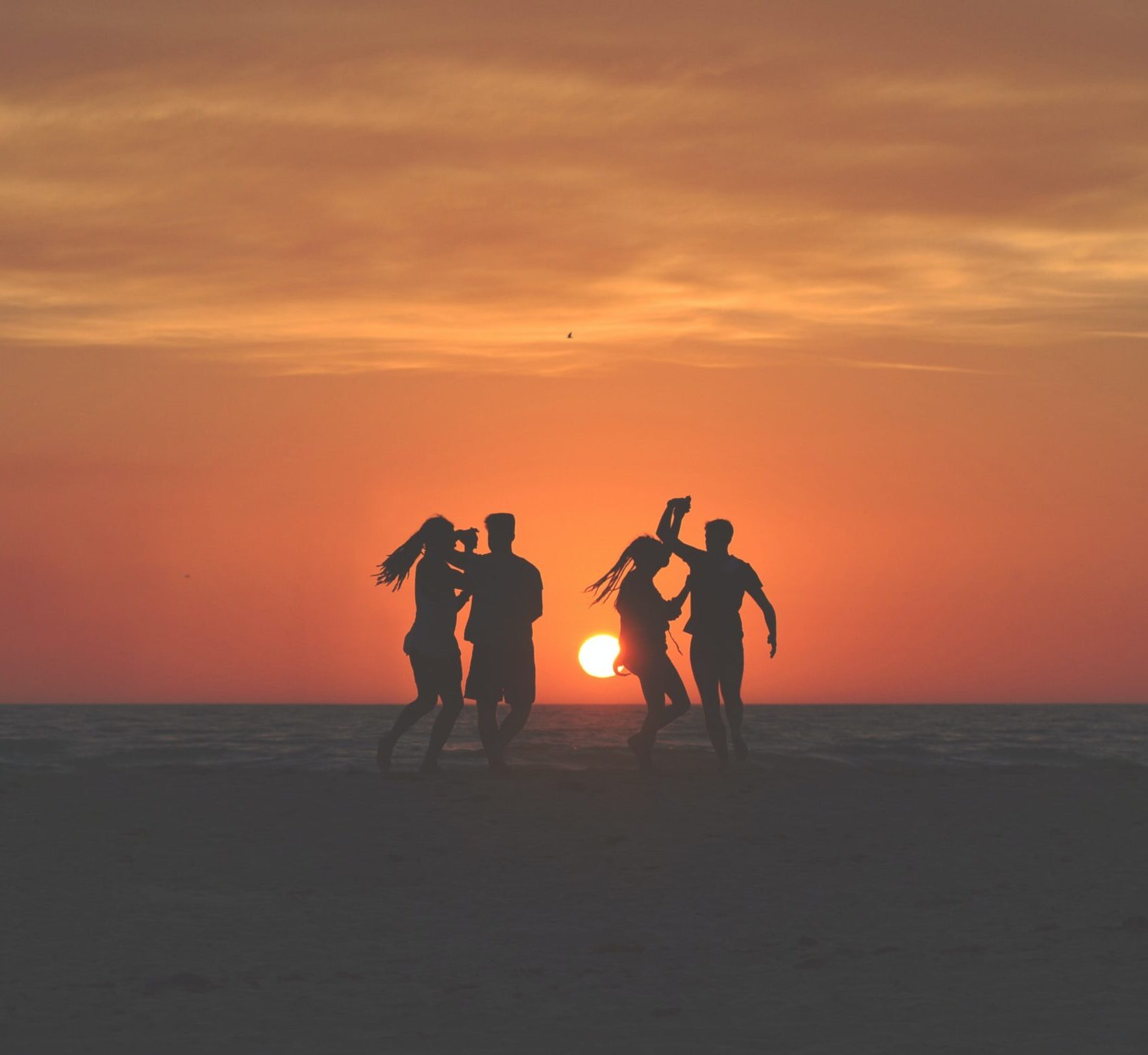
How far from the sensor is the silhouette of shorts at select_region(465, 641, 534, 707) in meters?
13.1

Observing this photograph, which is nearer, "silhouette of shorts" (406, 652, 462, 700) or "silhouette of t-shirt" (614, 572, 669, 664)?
"silhouette of shorts" (406, 652, 462, 700)

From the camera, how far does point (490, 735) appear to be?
13.2m

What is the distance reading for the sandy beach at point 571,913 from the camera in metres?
6.46

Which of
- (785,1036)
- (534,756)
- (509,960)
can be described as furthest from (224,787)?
(785,1036)

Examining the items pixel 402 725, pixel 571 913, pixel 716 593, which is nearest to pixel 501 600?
pixel 402 725

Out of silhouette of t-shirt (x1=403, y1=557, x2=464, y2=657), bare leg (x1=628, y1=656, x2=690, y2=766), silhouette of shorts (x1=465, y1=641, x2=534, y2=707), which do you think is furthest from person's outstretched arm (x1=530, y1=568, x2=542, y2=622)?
bare leg (x1=628, y1=656, x2=690, y2=766)

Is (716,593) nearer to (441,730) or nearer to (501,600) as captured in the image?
(501,600)

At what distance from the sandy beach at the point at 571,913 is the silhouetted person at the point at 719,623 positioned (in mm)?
816

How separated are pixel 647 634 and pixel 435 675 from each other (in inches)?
72.9

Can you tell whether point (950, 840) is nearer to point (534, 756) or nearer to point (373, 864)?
point (373, 864)

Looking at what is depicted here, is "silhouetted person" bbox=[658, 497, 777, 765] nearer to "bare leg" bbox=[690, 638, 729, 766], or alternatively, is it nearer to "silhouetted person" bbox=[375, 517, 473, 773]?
"bare leg" bbox=[690, 638, 729, 766]

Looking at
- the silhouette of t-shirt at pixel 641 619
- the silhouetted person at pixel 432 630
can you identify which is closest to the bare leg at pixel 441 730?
the silhouetted person at pixel 432 630

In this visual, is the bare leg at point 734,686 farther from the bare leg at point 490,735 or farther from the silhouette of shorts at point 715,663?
the bare leg at point 490,735

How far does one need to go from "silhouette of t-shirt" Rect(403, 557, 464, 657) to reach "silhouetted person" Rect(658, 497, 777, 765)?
6.32 ft
